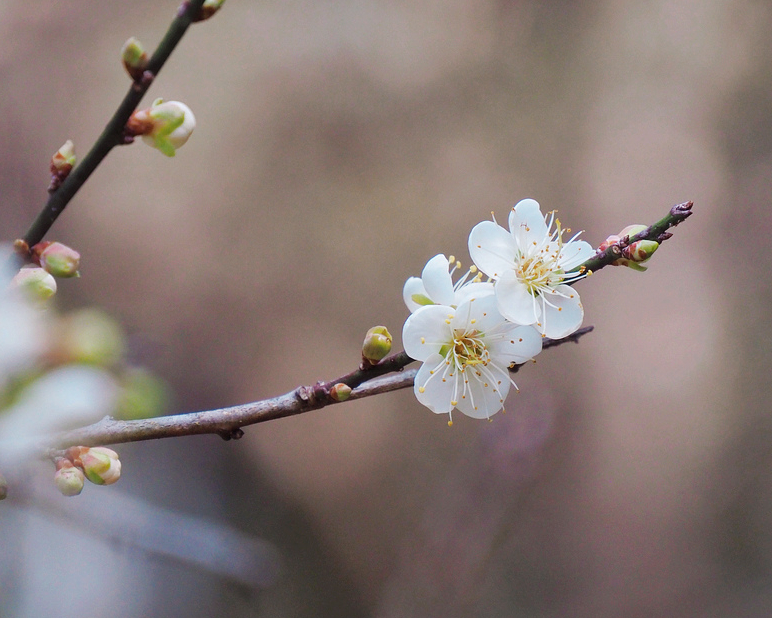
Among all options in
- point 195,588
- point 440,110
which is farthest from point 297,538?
point 440,110

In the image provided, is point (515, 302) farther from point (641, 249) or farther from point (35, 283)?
point (35, 283)

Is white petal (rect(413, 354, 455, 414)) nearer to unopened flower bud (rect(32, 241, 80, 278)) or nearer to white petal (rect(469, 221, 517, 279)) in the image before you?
white petal (rect(469, 221, 517, 279))

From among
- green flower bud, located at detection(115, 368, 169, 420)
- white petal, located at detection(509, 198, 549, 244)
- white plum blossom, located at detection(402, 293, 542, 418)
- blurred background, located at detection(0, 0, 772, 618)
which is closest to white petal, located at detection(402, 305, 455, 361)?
white plum blossom, located at detection(402, 293, 542, 418)

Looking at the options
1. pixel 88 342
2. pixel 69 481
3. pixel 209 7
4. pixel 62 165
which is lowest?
pixel 69 481

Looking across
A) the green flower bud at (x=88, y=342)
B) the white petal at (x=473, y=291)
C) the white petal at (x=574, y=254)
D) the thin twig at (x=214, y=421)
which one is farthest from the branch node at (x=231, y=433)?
the white petal at (x=574, y=254)

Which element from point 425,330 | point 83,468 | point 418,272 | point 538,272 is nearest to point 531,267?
point 538,272

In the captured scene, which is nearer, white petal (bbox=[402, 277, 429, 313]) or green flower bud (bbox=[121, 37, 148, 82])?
green flower bud (bbox=[121, 37, 148, 82])

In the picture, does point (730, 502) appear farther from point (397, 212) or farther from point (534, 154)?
point (397, 212)
